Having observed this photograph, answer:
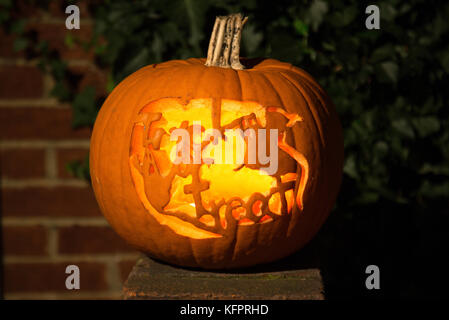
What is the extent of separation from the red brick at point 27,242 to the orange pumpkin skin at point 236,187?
1.08 metres

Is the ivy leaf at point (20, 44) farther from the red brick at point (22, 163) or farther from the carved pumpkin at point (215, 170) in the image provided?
the carved pumpkin at point (215, 170)

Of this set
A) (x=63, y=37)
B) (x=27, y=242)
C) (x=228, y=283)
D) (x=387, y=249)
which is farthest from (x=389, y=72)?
(x=27, y=242)

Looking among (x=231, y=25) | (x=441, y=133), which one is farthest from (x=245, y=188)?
(x=441, y=133)

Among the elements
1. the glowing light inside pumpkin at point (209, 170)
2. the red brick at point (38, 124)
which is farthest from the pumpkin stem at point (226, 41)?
the red brick at point (38, 124)

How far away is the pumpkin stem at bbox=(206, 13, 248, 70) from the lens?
157 cm

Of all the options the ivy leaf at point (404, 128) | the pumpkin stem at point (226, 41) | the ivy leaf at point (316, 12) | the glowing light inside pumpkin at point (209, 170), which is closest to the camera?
the glowing light inside pumpkin at point (209, 170)

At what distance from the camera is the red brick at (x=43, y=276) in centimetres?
249

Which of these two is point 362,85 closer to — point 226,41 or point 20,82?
point 226,41

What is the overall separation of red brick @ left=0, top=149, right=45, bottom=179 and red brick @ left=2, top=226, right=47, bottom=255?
0.26 m

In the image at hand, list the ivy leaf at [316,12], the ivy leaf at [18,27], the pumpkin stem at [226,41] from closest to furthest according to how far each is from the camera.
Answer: the pumpkin stem at [226,41] < the ivy leaf at [316,12] < the ivy leaf at [18,27]

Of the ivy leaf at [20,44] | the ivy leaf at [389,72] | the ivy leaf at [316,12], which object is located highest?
the ivy leaf at [316,12]

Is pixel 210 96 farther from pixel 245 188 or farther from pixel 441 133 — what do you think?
pixel 441 133

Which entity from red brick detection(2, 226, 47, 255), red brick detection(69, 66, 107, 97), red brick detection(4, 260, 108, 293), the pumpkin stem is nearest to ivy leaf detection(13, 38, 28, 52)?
red brick detection(69, 66, 107, 97)

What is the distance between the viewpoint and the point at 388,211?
7.77ft
